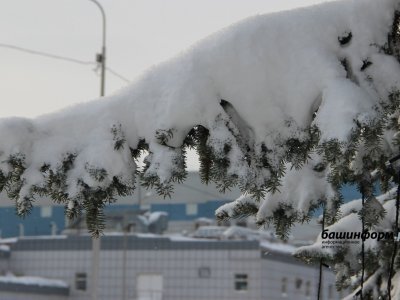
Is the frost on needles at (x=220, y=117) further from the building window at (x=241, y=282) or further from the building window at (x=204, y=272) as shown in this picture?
the building window at (x=204, y=272)

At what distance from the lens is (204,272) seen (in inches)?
1750

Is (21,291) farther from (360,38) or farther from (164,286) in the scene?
(360,38)

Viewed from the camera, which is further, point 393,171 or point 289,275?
point 289,275

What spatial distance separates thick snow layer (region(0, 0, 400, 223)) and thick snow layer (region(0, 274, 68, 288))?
3886 cm

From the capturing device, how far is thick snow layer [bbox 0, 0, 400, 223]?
4121mm

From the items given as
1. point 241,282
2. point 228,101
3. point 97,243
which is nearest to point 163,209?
point 241,282

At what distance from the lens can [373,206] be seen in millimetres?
4590

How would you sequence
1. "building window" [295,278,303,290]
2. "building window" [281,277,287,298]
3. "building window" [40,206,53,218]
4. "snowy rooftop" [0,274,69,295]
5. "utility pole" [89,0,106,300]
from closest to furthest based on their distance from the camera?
"utility pole" [89,0,106,300] < "snowy rooftop" [0,274,69,295] < "building window" [281,277,287,298] < "building window" [295,278,303,290] < "building window" [40,206,53,218]

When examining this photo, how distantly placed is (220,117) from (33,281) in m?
40.8

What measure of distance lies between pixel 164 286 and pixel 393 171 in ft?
129


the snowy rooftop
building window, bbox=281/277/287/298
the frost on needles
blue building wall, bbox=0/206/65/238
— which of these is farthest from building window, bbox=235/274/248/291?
the frost on needles

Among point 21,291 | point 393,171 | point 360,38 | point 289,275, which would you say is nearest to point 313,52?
point 360,38

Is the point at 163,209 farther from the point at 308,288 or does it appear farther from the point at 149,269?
the point at 149,269

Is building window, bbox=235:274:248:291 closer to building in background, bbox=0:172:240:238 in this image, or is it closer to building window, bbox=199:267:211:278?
building window, bbox=199:267:211:278
